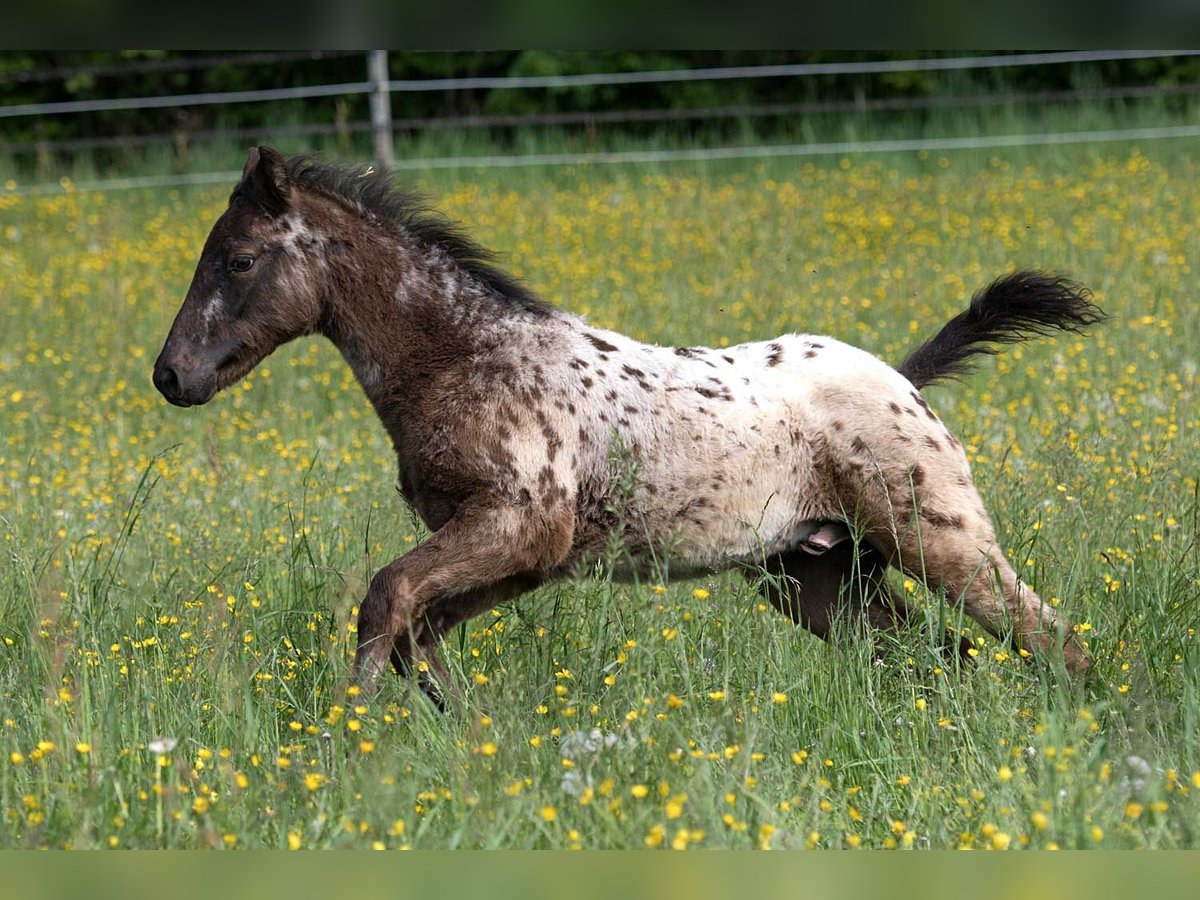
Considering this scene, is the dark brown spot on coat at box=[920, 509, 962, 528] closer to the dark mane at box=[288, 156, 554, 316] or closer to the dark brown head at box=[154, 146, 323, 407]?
the dark mane at box=[288, 156, 554, 316]

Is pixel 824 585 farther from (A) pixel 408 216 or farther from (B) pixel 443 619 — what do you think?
(A) pixel 408 216

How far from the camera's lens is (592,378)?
4457 millimetres

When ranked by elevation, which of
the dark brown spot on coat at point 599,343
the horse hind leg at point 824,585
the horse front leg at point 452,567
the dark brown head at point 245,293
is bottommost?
the horse hind leg at point 824,585

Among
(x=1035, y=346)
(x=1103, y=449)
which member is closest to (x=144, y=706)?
(x=1103, y=449)

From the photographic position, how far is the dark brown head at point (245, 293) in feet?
14.3

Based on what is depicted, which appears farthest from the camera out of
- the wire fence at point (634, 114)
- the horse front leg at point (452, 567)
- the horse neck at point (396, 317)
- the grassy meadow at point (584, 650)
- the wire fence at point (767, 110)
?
the wire fence at point (767, 110)

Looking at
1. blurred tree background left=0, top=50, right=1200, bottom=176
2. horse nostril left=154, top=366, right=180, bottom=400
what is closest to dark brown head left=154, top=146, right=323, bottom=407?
→ horse nostril left=154, top=366, right=180, bottom=400

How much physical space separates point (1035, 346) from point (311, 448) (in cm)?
460

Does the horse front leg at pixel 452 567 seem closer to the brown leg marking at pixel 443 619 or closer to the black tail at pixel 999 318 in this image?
the brown leg marking at pixel 443 619

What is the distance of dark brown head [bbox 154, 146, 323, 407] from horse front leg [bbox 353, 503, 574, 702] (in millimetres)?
850

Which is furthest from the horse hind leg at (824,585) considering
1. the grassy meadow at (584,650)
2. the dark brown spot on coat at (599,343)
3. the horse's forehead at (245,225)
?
the horse's forehead at (245,225)

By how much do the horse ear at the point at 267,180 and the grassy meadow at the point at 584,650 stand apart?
0.94 meters

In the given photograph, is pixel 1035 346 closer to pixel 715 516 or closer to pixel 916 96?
pixel 715 516

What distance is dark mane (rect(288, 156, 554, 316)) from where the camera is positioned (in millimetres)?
4594
